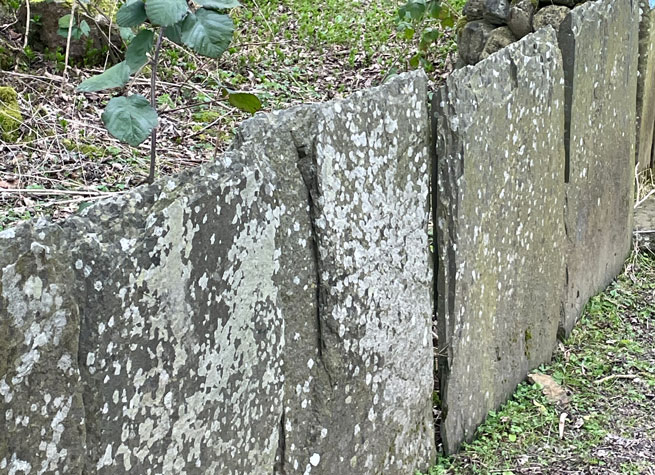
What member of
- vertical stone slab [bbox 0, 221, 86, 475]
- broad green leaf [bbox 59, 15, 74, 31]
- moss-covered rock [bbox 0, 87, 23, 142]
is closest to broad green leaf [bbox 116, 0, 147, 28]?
vertical stone slab [bbox 0, 221, 86, 475]

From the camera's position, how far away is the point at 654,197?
15.7 feet

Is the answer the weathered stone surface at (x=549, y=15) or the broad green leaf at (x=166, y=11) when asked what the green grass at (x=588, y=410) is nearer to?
the broad green leaf at (x=166, y=11)

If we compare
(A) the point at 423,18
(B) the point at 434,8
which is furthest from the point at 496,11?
(A) the point at 423,18

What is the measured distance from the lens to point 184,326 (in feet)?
5.62

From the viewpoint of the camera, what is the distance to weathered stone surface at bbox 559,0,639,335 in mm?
3381

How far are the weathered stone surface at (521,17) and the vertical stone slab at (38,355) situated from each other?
4.45 metres

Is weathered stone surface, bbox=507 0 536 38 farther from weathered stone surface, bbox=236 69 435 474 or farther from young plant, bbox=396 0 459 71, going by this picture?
weathered stone surface, bbox=236 69 435 474

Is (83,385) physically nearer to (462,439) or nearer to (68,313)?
(68,313)

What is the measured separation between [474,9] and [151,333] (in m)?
4.63

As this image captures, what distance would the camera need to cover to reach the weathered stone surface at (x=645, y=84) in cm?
435

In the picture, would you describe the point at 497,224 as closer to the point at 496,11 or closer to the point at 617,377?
the point at 617,377

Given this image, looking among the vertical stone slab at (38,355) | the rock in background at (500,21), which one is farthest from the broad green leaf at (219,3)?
the rock in background at (500,21)

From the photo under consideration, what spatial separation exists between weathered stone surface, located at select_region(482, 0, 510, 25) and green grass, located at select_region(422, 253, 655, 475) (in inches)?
92.2

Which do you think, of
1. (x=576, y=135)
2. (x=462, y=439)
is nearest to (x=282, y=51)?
(x=576, y=135)
